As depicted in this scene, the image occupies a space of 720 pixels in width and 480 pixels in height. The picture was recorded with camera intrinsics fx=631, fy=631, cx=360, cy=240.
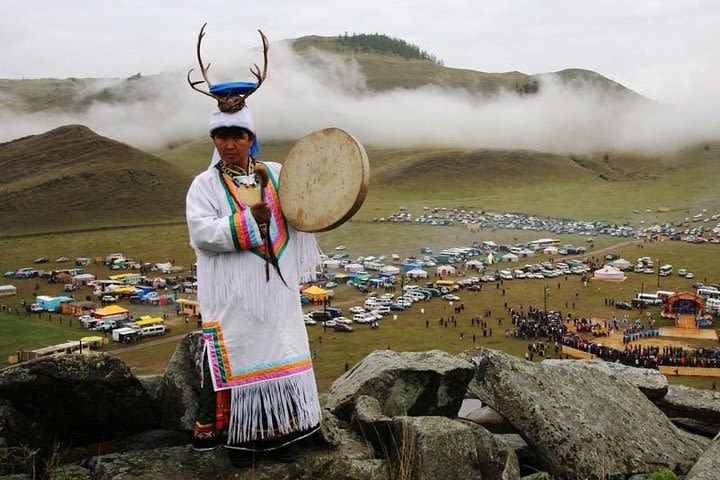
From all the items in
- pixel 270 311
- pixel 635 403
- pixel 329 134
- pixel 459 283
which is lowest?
pixel 459 283

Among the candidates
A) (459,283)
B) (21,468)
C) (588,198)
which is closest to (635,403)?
(21,468)

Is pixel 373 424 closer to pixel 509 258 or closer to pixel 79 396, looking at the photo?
pixel 79 396

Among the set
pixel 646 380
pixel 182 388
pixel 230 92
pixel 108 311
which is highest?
pixel 230 92

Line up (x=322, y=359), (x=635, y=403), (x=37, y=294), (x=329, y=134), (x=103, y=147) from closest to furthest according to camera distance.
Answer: (x=329, y=134) < (x=635, y=403) < (x=322, y=359) < (x=37, y=294) < (x=103, y=147)

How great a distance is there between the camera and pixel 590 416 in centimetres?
672

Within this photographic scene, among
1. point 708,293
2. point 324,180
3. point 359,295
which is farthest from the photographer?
point 359,295

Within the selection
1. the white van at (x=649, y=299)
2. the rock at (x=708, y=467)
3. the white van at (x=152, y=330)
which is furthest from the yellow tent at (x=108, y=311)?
the rock at (x=708, y=467)

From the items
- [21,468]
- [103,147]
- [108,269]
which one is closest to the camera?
[21,468]

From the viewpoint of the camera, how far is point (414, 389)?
7.41m

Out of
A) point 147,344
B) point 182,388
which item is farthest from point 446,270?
point 182,388

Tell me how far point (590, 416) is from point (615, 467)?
570 mm

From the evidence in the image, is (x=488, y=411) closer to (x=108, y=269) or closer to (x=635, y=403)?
(x=635, y=403)

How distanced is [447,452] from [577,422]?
5.81 ft

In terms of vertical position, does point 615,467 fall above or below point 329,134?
below
